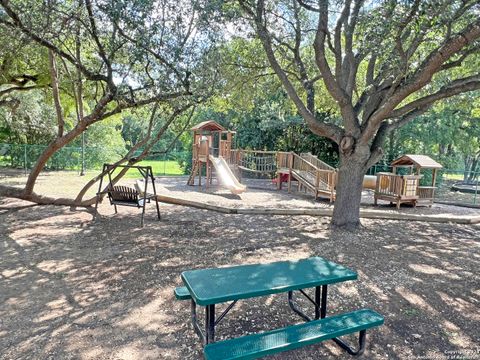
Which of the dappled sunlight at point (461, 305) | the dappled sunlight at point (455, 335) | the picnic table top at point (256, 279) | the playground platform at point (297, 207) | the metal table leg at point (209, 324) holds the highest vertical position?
the picnic table top at point (256, 279)

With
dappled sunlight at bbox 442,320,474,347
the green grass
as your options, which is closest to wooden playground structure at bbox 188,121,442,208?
the green grass

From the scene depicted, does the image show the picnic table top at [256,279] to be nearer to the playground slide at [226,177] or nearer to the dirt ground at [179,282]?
the dirt ground at [179,282]

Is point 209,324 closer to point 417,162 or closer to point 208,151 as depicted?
point 417,162

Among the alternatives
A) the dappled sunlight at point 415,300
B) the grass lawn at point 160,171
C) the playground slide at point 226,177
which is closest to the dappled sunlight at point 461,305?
the dappled sunlight at point 415,300

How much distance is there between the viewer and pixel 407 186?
9.77m

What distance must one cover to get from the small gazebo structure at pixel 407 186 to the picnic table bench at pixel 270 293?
7.80 metres

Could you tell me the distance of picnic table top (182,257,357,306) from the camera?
2.29m

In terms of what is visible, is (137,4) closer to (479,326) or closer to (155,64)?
(155,64)

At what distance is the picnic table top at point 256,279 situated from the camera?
2295 mm

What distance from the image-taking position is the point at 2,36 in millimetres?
6734

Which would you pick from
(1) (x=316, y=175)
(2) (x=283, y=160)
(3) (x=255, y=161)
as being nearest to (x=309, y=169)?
(1) (x=316, y=175)

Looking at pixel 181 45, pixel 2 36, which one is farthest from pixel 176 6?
pixel 2 36

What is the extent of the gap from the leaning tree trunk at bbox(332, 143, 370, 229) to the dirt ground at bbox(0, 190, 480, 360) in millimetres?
368

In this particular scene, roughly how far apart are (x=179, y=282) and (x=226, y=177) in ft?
27.5
